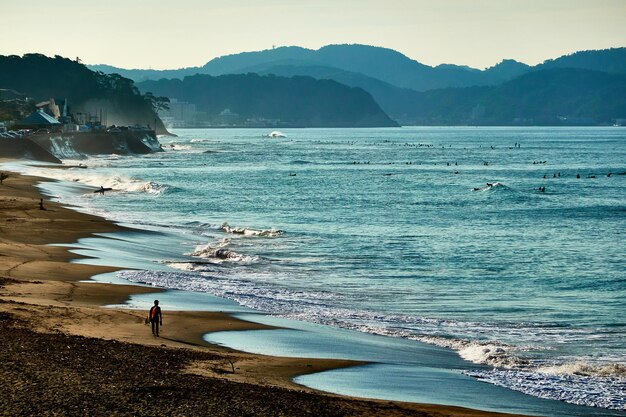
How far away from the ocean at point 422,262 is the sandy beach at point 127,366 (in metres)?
2.36

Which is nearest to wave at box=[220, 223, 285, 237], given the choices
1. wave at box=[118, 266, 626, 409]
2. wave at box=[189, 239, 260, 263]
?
wave at box=[189, 239, 260, 263]

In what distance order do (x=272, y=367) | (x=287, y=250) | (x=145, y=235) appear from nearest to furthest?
1. (x=272, y=367)
2. (x=287, y=250)
3. (x=145, y=235)

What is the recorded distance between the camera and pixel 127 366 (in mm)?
17000

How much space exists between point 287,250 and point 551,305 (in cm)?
1494

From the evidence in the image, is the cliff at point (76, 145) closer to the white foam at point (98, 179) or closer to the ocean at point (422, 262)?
the white foam at point (98, 179)

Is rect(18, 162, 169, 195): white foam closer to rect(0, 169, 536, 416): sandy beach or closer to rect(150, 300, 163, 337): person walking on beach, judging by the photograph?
rect(0, 169, 536, 416): sandy beach

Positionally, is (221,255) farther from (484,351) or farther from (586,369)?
(586,369)

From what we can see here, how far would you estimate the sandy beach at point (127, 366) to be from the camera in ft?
47.7

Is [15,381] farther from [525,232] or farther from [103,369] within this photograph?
[525,232]

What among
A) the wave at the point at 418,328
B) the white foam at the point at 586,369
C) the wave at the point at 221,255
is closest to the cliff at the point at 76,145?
the wave at the point at 221,255

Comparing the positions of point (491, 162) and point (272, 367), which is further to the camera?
point (491, 162)

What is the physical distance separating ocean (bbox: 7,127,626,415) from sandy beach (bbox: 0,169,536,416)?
2361 mm

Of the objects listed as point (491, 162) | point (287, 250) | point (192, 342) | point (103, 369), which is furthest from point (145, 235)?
point (491, 162)

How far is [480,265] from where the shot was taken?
3762 cm
